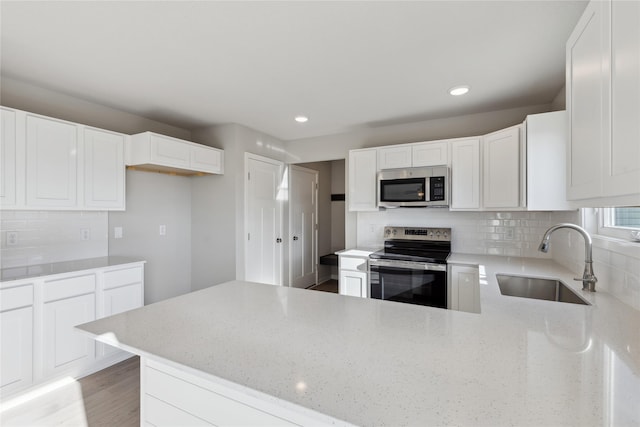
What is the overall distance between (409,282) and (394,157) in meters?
1.39

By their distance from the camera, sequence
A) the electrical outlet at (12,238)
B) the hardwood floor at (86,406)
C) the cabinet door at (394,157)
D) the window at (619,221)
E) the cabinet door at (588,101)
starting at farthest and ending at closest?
the cabinet door at (394,157), the electrical outlet at (12,238), the hardwood floor at (86,406), the window at (619,221), the cabinet door at (588,101)

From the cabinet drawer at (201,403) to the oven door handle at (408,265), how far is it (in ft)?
7.55

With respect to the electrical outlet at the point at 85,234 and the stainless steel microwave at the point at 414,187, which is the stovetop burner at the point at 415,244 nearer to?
the stainless steel microwave at the point at 414,187

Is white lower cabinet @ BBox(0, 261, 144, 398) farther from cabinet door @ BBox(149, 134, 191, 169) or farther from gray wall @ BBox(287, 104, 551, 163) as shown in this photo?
gray wall @ BBox(287, 104, 551, 163)

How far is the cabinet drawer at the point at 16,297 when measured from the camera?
1969mm

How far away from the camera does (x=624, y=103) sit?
0.92 metres

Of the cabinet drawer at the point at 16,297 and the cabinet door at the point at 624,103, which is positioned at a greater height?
the cabinet door at the point at 624,103

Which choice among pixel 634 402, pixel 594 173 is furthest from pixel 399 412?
pixel 594 173

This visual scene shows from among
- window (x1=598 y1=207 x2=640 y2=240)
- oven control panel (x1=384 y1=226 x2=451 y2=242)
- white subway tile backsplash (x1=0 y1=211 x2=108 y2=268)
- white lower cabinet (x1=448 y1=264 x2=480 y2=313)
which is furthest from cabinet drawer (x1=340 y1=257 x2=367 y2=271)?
white subway tile backsplash (x1=0 y1=211 x2=108 y2=268)

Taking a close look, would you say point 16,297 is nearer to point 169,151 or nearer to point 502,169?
point 169,151

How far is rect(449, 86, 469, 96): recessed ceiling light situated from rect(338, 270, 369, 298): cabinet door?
6.40 ft

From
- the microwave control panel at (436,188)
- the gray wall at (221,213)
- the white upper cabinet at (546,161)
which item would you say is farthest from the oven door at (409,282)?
the gray wall at (221,213)

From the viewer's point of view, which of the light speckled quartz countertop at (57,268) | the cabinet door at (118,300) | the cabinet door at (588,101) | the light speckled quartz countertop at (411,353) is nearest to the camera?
the light speckled quartz countertop at (411,353)

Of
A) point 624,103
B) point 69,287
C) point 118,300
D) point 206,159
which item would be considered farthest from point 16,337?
point 624,103
